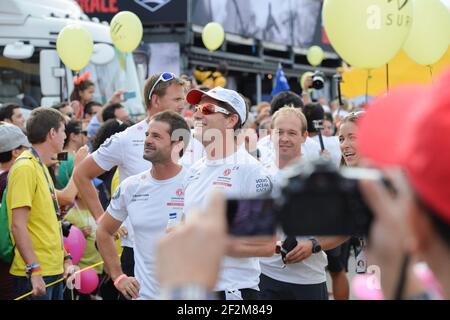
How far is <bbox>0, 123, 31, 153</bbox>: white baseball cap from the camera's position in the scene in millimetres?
6344

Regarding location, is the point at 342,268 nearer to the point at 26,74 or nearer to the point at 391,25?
the point at 391,25

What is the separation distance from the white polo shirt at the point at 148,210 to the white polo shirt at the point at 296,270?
821 millimetres

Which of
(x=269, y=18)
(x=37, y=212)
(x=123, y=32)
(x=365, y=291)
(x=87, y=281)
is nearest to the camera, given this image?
(x=365, y=291)

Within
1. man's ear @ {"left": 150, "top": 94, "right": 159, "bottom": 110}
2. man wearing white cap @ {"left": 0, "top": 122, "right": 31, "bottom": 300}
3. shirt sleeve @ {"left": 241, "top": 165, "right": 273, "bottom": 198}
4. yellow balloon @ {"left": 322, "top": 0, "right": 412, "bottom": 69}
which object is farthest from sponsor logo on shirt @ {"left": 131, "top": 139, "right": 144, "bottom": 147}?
yellow balloon @ {"left": 322, "top": 0, "right": 412, "bottom": 69}

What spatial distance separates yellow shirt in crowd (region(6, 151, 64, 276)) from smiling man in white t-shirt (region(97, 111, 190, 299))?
Answer: 65 cm

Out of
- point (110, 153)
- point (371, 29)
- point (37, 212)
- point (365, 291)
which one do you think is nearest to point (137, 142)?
point (110, 153)

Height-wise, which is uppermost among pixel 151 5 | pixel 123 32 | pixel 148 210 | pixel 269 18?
pixel 269 18

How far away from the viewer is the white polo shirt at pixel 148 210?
198 inches

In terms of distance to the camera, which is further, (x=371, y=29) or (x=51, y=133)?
(x=371, y=29)

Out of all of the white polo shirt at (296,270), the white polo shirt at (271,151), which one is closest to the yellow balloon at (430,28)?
the white polo shirt at (271,151)

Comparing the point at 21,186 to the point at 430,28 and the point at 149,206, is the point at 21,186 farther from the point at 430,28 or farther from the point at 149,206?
the point at 430,28

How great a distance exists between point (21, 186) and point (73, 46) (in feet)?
21.0

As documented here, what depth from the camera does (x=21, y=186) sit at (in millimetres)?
5691

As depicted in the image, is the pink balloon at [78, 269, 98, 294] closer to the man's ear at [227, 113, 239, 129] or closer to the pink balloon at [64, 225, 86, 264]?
the pink balloon at [64, 225, 86, 264]
